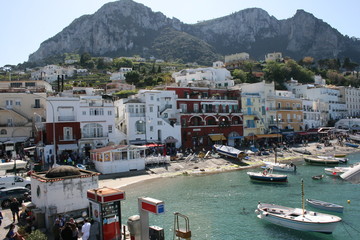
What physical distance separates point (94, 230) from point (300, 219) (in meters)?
14.9

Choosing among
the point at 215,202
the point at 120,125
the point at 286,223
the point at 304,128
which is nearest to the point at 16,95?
the point at 120,125

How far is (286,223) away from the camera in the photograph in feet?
77.6

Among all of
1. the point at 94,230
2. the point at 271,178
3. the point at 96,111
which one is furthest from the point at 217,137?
the point at 94,230

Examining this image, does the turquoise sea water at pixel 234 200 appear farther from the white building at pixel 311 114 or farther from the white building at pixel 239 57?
the white building at pixel 239 57

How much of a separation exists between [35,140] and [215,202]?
34.4 metres

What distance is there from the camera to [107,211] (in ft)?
53.4

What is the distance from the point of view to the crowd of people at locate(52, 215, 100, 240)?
48.9ft

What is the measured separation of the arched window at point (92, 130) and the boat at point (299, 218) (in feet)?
99.6

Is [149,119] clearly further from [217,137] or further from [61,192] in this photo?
[61,192]

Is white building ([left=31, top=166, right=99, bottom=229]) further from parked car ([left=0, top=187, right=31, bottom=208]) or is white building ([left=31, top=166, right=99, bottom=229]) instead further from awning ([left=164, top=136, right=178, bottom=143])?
awning ([left=164, top=136, right=178, bottom=143])

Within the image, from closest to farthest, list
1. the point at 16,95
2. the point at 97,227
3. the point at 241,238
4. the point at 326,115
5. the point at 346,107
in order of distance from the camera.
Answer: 1. the point at 97,227
2. the point at 241,238
3. the point at 16,95
4. the point at 326,115
5. the point at 346,107

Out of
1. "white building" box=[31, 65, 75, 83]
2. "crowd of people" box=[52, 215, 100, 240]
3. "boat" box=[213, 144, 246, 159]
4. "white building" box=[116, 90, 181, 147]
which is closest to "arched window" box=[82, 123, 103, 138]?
"white building" box=[116, 90, 181, 147]

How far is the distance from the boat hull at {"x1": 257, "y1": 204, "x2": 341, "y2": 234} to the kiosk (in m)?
13.1

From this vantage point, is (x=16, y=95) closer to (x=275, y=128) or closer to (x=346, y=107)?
(x=275, y=128)
